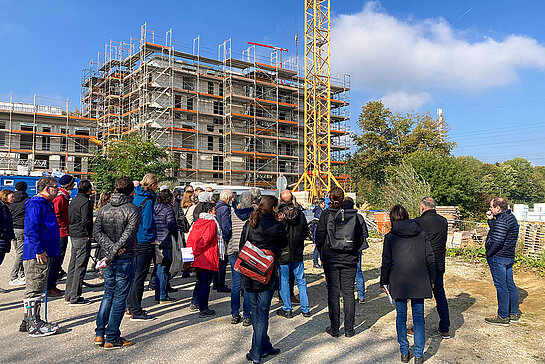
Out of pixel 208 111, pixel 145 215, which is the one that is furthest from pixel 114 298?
pixel 208 111

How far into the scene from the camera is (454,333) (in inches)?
199

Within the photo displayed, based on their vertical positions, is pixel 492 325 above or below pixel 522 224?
below

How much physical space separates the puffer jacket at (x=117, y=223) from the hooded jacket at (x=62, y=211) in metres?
2.42

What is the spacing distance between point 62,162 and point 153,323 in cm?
4100

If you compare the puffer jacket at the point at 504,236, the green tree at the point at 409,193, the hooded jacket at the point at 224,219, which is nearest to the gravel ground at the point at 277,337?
the puffer jacket at the point at 504,236

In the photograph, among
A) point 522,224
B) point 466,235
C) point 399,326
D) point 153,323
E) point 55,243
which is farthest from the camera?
point 466,235

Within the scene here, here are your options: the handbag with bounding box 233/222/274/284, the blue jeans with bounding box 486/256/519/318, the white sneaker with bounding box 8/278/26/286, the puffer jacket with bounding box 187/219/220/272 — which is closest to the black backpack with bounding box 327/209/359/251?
the handbag with bounding box 233/222/274/284

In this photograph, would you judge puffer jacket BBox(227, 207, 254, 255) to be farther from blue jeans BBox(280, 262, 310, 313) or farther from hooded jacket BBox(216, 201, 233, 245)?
blue jeans BBox(280, 262, 310, 313)

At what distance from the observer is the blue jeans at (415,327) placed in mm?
4141

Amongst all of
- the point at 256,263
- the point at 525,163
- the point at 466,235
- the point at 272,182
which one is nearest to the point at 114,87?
the point at 272,182

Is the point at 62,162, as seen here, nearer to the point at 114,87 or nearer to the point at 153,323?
the point at 114,87

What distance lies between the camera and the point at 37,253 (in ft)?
15.0

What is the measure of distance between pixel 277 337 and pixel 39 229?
3.15 metres

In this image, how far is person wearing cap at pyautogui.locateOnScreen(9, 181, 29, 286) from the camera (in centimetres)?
700
